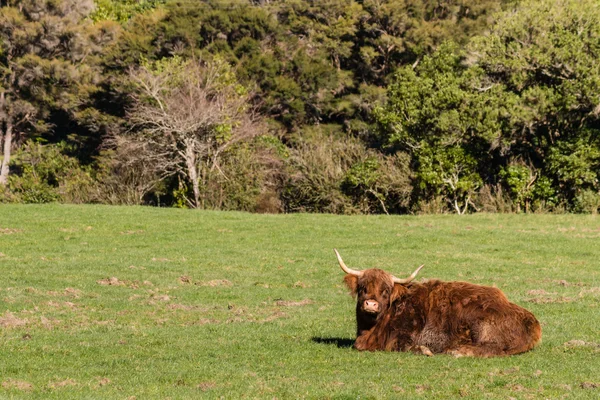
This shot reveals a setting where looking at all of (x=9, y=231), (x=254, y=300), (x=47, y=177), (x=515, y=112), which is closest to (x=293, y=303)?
(x=254, y=300)

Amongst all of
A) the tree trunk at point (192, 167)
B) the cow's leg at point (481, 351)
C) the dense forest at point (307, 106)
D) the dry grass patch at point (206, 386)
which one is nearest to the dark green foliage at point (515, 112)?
the dense forest at point (307, 106)

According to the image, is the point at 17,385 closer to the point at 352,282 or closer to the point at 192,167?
the point at 352,282

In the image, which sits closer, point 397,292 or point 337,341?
point 397,292

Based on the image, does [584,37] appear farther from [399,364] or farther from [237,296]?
[399,364]

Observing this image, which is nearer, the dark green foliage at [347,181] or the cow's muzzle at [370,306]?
the cow's muzzle at [370,306]

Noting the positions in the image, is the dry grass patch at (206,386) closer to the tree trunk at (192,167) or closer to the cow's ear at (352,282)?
the cow's ear at (352,282)

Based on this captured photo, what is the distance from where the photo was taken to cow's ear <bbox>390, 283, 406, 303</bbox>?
39.4ft

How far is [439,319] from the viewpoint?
11586 millimetres

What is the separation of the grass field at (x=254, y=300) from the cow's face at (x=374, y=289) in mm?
631

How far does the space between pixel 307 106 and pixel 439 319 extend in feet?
154

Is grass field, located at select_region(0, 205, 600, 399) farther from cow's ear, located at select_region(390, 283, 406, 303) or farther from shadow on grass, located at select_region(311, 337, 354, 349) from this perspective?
cow's ear, located at select_region(390, 283, 406, 303)

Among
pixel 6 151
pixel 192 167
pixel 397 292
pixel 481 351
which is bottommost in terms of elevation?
pixel 481 351

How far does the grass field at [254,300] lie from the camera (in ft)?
33.5

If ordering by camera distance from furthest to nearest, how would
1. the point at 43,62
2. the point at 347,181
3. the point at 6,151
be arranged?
1. the point at 6,151
2. the point at 43,62
3. the point at 347,181
